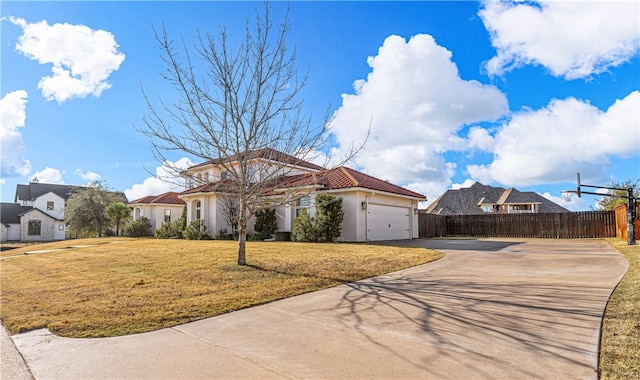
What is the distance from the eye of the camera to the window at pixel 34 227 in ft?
144

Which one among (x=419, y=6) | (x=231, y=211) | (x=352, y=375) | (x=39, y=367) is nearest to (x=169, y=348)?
(x=39, y=367)

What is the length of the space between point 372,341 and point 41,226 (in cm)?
5326

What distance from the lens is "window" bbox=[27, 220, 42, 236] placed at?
1722 inches

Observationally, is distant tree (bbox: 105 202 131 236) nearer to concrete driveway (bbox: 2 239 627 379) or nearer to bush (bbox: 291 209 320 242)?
bush (bbox: 291 209 320 242)

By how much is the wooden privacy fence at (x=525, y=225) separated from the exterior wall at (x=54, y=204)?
1847 inches

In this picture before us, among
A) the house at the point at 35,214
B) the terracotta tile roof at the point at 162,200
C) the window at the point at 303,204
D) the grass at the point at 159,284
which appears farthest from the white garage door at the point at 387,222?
the house at the point at 35,214

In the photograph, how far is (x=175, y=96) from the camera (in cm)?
996

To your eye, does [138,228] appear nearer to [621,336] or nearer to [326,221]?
[326,221]

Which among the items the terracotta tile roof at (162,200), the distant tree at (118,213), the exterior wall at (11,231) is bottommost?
the exterior wall at (11,231)

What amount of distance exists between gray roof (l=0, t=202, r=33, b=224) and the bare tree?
158 feet

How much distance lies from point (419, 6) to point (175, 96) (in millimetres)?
8243

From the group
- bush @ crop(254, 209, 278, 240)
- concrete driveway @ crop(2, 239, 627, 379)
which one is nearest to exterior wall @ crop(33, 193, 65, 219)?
bush @ crop(254, 209, 278, 240)

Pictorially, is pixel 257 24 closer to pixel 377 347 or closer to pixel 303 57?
pixel 303 57

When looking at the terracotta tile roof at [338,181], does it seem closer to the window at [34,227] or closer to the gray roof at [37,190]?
the gray roof at [37,190]
